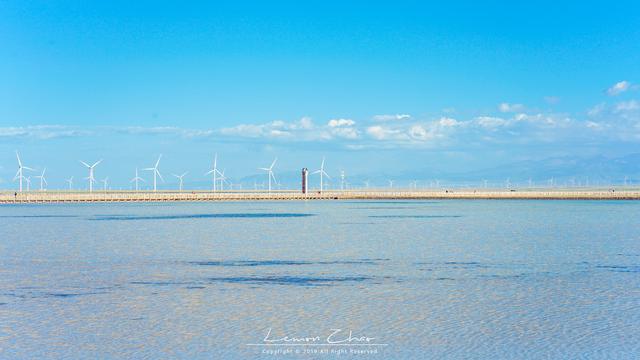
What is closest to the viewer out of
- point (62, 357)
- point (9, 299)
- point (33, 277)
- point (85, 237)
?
point (62, 357)

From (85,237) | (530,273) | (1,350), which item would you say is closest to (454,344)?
(1,350)

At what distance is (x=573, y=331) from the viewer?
1700 centimetres

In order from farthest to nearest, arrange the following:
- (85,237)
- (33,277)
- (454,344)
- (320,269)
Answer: (85,237)
(320,269)
(33,277)
(454,344)

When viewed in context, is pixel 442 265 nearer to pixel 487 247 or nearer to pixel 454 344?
pixel 487 247

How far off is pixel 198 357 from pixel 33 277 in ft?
42.2

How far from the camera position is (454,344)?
15.8 meters

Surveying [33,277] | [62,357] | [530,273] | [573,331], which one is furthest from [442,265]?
[62,357]

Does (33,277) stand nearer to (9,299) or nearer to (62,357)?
(9,299)

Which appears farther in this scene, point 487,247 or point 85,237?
point 85,237

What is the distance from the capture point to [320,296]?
21.5 metres

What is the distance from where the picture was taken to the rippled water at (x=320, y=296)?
15.9 metres

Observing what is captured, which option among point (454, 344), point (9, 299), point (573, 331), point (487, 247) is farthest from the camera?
point (487, 247)

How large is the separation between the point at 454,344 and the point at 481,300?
5.34 metres

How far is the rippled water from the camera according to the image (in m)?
15.9
